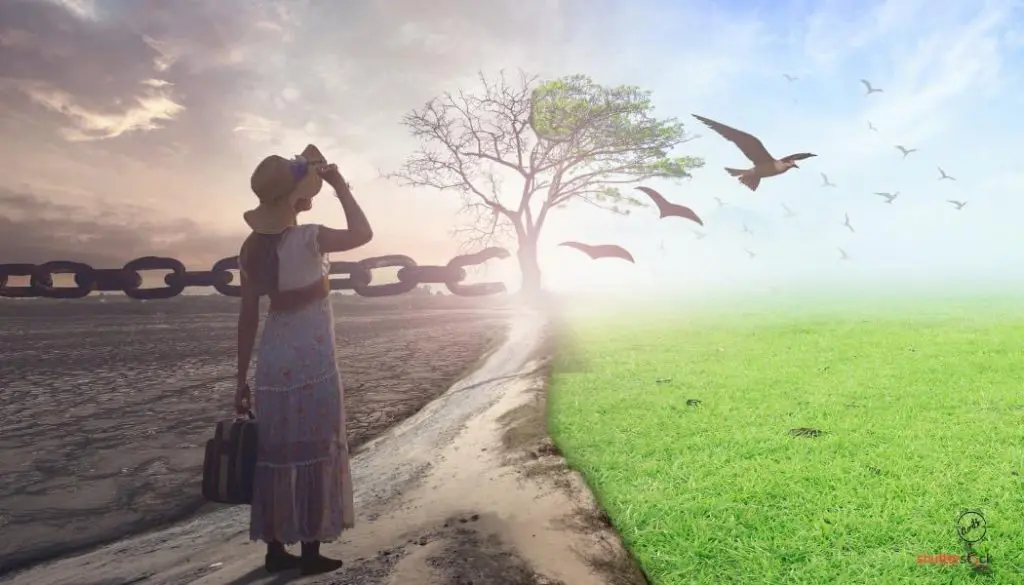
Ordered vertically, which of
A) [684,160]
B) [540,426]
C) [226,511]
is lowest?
[226,511]

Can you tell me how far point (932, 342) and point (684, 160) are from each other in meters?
17.0

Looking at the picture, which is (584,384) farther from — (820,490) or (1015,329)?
(1015,329)

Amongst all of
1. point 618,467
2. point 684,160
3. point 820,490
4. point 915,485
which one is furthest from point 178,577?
point 684,160

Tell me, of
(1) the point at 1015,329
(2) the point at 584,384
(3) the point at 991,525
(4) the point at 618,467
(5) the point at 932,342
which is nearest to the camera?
(3) the point at 991,525

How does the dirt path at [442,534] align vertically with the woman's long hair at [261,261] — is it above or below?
below

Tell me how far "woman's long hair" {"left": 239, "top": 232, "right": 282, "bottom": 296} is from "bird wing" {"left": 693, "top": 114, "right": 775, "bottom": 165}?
7.11 ft

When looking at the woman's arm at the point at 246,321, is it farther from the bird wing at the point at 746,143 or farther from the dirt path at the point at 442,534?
the bird wing at the point at 746,143

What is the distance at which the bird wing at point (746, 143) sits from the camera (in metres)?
3.45

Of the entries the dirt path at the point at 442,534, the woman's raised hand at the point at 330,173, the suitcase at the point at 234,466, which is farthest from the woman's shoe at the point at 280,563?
the woman's raised hand at the point at 330,173

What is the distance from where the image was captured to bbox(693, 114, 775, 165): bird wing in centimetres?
345

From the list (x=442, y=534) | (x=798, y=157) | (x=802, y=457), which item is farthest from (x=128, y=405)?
(x=798, y=157)

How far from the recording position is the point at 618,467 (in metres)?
3.96

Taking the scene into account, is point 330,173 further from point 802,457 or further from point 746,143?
point 802,457

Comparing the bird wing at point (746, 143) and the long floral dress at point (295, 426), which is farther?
the bird wing at point (746, 143)
